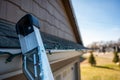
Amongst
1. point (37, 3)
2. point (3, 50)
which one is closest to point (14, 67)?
point (3, 50)

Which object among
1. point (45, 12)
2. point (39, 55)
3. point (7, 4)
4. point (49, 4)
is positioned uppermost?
point (49, 4)

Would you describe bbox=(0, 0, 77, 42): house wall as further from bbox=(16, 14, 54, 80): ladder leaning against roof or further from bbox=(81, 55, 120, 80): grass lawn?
bbox=(81, 55, 120, 80): grass lawn

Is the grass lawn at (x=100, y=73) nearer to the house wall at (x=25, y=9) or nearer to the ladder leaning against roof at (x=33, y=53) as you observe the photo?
the house wall at (x=25, y=9)

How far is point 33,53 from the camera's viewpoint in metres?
0.94

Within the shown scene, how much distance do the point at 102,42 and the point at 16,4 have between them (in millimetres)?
91456

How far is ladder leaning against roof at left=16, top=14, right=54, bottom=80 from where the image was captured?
86cm

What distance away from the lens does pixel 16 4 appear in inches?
83.2

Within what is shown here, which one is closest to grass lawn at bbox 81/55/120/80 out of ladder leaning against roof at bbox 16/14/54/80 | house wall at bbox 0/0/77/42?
house wall at bbox 0/0/77/42

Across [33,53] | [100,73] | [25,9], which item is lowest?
[100,73]

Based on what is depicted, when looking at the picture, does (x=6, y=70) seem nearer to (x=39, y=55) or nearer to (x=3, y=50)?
(x=3, y=50)

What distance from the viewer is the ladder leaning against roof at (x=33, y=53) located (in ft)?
2.83

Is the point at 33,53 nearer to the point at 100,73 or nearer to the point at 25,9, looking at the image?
the point at 25,9

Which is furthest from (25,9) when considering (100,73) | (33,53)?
(100,73)

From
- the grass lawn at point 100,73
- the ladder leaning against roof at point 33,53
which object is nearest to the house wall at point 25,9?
the ladder leaning against roof at point 33,53
